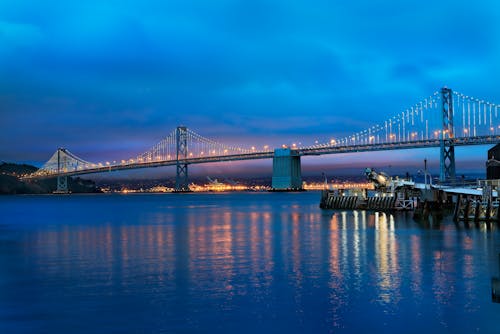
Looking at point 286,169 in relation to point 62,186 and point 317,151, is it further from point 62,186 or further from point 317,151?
point 62,186

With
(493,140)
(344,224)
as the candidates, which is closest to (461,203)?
(344,224)

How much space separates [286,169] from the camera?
9994 centimetres

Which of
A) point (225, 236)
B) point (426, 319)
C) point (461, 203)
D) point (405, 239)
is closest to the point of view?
point (426, 319)

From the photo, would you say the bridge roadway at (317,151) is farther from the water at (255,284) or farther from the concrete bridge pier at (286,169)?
the water at (255,284)

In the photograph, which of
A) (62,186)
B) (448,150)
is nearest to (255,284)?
(448,150)

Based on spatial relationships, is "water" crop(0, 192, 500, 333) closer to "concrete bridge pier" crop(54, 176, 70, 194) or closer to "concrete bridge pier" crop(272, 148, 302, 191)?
"concrete bridge pier" crop(272, 148, 302, 191)

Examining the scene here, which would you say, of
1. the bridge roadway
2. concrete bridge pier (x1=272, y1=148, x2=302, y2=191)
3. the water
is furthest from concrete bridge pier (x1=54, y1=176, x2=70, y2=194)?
the water

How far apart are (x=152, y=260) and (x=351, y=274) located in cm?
618

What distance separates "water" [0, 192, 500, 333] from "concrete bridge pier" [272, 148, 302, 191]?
71.4 metres

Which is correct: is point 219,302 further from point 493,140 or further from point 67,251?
point 493,140

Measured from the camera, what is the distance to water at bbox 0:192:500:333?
10102 millimetres

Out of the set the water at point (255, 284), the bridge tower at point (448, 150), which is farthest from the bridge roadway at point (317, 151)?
the water at point (255, 284)

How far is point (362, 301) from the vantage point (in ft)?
37.8

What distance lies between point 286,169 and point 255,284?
8657cm
